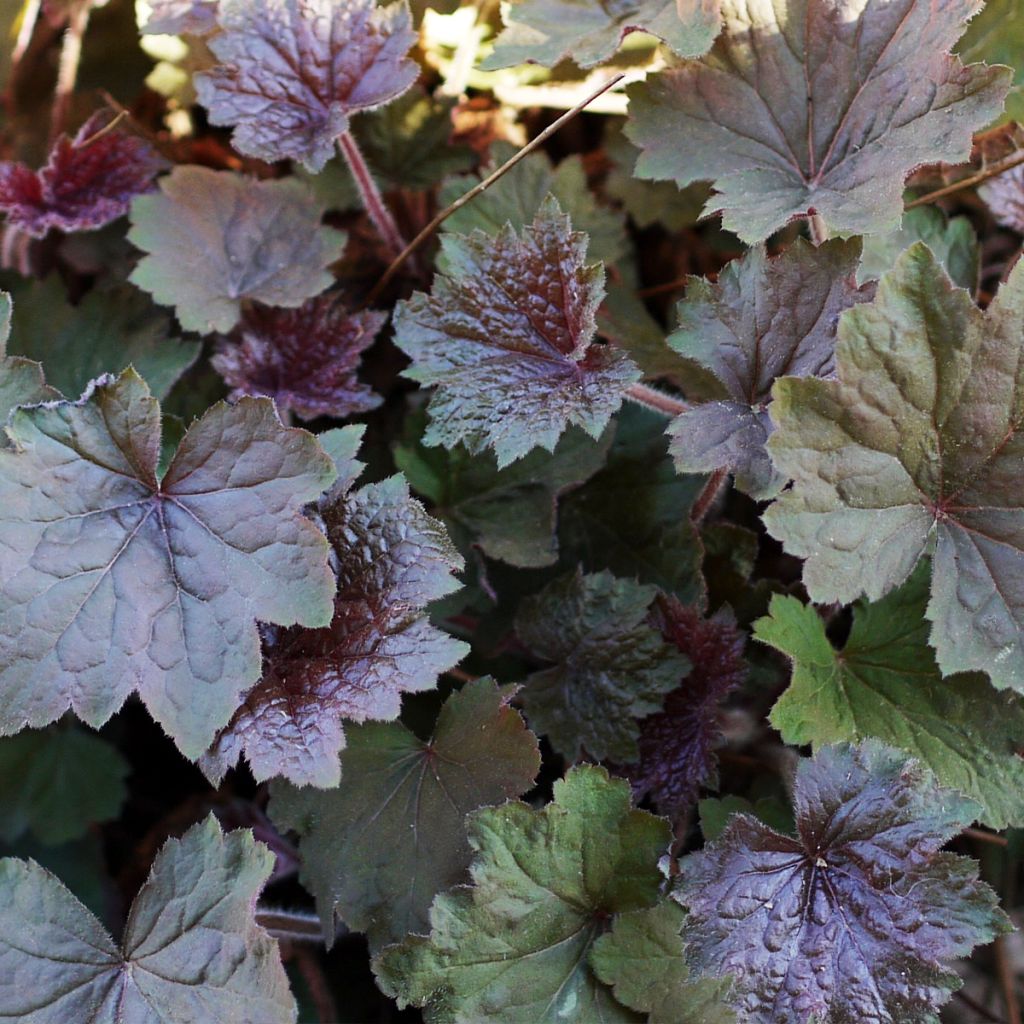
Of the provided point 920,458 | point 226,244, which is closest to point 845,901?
point 920,458

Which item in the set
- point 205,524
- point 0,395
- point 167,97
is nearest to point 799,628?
point 205,524

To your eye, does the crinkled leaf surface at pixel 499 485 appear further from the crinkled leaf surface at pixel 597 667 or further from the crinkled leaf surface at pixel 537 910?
the crinkled leaf surface at pixel 537 910

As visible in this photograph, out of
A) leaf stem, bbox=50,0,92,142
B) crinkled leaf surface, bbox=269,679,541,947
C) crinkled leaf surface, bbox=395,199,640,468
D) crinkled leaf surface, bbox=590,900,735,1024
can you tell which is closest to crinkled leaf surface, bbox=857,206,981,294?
crinkled leaf surface, bbox=395,199,640,468

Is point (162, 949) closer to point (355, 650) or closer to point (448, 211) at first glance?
point (355, 650)

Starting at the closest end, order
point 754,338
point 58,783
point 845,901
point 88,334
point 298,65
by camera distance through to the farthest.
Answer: point 845,901 → point 754,338 → point 298,65 → point 88,334 → point 58,783

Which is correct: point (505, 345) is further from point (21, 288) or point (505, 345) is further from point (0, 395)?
point (21, 288)

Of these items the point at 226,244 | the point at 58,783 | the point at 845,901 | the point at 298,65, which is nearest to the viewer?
the point at 845,901

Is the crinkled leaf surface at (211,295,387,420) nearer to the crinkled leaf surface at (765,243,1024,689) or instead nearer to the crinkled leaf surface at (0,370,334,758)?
the crinkled leaf surface at (0,370,334,758)
